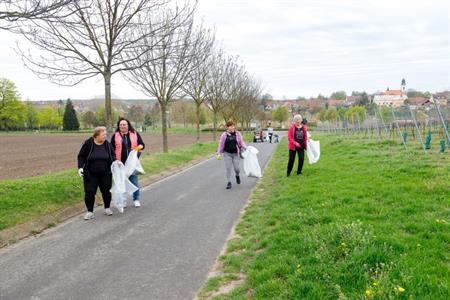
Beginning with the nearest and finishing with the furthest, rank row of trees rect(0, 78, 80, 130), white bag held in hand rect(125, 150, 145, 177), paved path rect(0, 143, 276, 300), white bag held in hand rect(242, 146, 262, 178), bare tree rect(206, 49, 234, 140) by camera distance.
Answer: paved path rect(0, 143, 276, 300) → white bag held in hand rect(125, 150, 145, 177) → white bag held in hand rect(242, 146, 262, 178) → bare tree rect(206, 49, 234, 140) → row of trees rect(0, 78, 80, 130)

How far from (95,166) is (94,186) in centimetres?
41

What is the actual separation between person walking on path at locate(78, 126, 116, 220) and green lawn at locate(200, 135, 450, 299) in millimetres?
3008

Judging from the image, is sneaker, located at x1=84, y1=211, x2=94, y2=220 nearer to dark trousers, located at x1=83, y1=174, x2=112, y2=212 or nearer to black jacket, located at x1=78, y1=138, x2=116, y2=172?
dark trousers, located at x1=83, y1=174, x2=112, y2=212

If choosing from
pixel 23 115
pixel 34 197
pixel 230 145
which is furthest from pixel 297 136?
pixel 23 115

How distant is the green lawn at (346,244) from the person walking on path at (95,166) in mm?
3008

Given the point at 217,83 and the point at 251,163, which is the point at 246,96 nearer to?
the point at 217,83

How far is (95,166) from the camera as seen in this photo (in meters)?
7.86

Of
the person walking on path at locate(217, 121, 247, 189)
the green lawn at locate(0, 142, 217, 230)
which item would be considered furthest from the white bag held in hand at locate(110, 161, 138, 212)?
the person walking on path at locate(217, 121, 247, 189)

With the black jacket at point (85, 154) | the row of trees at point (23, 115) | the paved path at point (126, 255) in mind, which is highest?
the row of trees at point (23, 115)

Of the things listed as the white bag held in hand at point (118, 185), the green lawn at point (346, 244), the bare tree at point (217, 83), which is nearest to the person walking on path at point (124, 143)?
the white bag held in hand at point (118, 185)

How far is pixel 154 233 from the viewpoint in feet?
21.7

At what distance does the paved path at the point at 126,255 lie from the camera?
14.3ft

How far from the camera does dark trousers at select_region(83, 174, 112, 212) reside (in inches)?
308

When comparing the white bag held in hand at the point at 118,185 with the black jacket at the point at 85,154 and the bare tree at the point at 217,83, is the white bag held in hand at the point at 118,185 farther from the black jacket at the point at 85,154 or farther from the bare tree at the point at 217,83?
A: the bare tree at the point at 217,83
